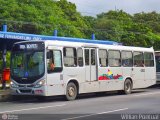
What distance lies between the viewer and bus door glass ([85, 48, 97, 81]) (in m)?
21.2

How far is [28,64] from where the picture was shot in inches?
755

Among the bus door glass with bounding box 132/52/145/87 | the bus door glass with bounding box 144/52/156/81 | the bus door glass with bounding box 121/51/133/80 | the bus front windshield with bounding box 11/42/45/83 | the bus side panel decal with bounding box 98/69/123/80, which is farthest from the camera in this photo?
the bus door glass with bounding box 144/52/156/81

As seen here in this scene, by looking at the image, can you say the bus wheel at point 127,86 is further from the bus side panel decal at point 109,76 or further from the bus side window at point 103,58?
the bus side window at point 103,58

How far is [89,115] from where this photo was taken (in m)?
13.8

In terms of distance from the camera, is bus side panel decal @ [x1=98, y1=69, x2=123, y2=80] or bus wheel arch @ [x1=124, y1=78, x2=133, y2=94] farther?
bus wheel arch @ [x1=124, y1=78, x2=133, y2=94]

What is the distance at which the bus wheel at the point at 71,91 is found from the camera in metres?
20.0

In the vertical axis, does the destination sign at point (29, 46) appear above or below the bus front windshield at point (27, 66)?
above

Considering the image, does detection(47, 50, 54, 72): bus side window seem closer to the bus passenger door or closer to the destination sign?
the bus passenger door

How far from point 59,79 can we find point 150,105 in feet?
14.3

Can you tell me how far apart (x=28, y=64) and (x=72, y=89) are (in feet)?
8.15

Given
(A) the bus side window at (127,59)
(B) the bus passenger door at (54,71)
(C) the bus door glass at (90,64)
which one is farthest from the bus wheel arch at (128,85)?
(B) the bus passenger door at (54,71)

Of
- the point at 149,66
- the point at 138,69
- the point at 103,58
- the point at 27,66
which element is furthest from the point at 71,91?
the point at 149,66

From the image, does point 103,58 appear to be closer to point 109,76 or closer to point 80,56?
point 109,76

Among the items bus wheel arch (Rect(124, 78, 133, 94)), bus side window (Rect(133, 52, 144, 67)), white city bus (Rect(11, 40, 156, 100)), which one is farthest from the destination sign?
bus side window (Rect(133, 52, 144, 67))
